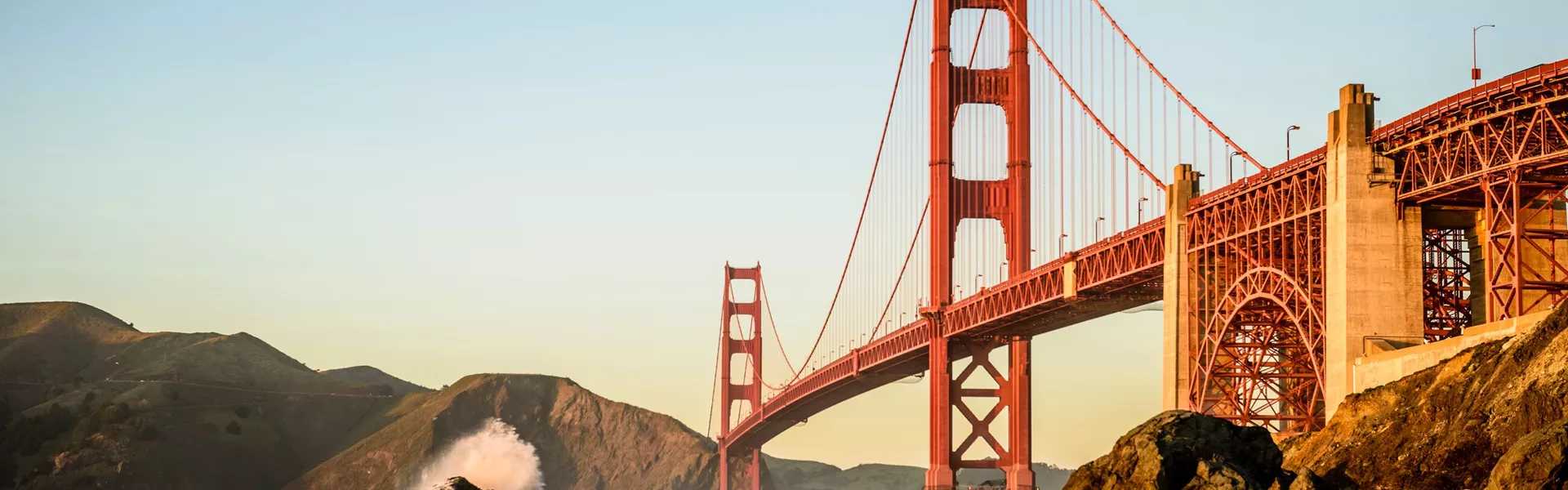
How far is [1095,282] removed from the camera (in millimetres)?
63312

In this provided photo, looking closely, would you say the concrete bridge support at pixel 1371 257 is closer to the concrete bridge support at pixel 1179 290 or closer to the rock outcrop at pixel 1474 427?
the rock outcrop at pixel 1474 427

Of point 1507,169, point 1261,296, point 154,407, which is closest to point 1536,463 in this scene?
point 1507,169

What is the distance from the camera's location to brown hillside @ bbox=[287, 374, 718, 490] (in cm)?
15825

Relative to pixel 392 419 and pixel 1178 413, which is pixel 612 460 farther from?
pixel 1178 413

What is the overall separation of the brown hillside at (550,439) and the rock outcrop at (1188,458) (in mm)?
124069

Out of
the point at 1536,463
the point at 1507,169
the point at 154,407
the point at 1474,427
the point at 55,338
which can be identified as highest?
the point at 55,338

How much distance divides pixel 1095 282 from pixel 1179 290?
792 cm

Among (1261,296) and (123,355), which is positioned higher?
(123,355)

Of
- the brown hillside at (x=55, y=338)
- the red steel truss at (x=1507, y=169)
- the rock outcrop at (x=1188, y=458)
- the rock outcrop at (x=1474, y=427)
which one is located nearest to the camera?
the rock outcrop at (x=1474, y=427)

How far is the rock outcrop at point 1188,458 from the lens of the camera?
32.2 metres

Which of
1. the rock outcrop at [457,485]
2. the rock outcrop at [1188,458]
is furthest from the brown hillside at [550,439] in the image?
the rock outcrop at [457,485]

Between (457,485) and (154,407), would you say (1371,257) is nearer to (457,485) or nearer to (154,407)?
(457,485)

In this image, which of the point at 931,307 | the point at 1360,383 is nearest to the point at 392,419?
the point at 931,307

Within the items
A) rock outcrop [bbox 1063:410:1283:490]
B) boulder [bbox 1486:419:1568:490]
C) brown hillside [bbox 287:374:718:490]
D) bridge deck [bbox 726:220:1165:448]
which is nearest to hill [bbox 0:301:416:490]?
brown hillside [bbox 287:374:718:490]
